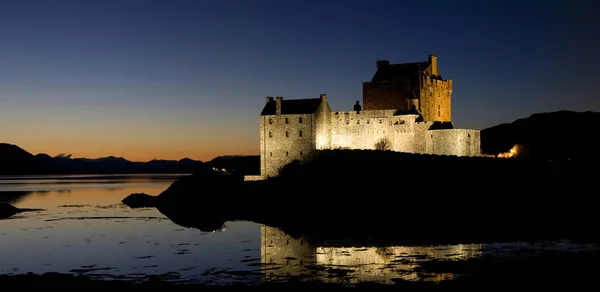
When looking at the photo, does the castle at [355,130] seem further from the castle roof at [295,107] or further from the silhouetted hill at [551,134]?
the silhouetted hill at [551,134]

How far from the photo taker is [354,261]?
28125 millimetres

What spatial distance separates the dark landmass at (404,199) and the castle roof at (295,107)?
13.8 feet

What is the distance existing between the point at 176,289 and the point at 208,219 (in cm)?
2734

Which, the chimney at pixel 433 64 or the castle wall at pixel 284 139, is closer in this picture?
the castle wall at pixel 284 139

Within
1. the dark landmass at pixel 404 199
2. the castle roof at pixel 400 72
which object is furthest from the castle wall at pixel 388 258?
the castle roof at pixel 400 72

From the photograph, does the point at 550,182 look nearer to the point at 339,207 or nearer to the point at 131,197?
the point at 339,207

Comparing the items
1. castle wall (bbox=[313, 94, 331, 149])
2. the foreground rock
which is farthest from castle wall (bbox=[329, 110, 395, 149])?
the foreground rock

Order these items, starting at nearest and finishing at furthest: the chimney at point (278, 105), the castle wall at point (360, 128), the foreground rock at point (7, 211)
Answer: the foreground rock at point (7, 211)
the chimney at point (278, 105)
the castle wall at point (360, 128)

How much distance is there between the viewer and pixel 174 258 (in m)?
31.8

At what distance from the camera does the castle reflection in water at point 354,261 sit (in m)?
24.6

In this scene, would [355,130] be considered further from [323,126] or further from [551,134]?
[551,134]

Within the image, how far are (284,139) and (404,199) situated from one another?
15.4 meters

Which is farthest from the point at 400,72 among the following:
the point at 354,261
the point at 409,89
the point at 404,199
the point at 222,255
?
the point at 354,261

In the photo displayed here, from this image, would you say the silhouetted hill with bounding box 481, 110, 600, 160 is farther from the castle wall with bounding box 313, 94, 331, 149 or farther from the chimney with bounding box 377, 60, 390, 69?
the castle wall with bounding box 313, 94, 331, 149
